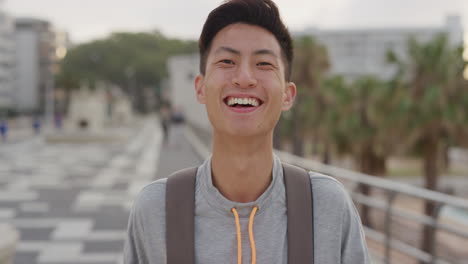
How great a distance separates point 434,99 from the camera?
691 inches

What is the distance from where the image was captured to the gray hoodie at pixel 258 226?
4.28ft

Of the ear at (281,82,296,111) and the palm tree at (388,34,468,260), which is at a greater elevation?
the ear at (281,82,296,111)

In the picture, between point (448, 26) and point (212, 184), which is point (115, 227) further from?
point (448, 26)

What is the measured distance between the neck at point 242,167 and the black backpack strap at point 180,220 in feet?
0.29

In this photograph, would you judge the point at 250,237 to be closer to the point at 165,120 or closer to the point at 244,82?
the point at 244,82

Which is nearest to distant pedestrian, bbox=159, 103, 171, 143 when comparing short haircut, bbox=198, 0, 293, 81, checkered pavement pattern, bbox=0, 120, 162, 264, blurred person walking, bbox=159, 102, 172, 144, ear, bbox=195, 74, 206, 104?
blurred person walking, bbox=159, 102, 172, 144

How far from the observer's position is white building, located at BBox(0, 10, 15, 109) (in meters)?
66.3

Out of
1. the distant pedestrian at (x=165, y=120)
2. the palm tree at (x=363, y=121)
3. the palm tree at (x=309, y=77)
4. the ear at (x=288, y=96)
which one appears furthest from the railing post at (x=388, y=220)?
the palm tree at (x=309, y=77)

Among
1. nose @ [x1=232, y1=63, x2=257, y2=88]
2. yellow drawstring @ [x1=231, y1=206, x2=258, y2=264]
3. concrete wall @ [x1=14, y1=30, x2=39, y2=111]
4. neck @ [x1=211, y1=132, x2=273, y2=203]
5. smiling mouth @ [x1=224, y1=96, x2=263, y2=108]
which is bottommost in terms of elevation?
concrete wall @ [x1=14, y1=30, x2=39, y2=111]

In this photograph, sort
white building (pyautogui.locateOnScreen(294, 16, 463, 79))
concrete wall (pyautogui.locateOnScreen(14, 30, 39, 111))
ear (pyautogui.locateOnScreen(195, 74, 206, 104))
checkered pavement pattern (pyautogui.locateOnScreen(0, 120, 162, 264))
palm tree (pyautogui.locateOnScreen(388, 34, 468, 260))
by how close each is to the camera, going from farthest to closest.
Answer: concrete wall (pyautogui.locateOnScreen(14, 30, 39, 111)), white building (pyautogui.locateOnScreen(294, 16, 463, 79)), palm tree (pyautogui.locateOnScreen(388, 34, 468, 260)), checkered pavement pattern (pyautogui.locateOnScreen(0, 120, 162, 264)), ear (pyautogui.locateOnScreen(195, 74, 206, 104))

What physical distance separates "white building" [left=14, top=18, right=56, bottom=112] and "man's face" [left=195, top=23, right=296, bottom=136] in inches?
2980

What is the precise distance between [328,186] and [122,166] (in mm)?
14673

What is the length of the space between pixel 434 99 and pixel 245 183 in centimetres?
1753

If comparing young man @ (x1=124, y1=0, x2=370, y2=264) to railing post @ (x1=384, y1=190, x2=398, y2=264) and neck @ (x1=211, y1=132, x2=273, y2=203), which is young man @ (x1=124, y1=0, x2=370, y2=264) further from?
railing post @ (x1=384, y1=190, x2=398, y2=264)
